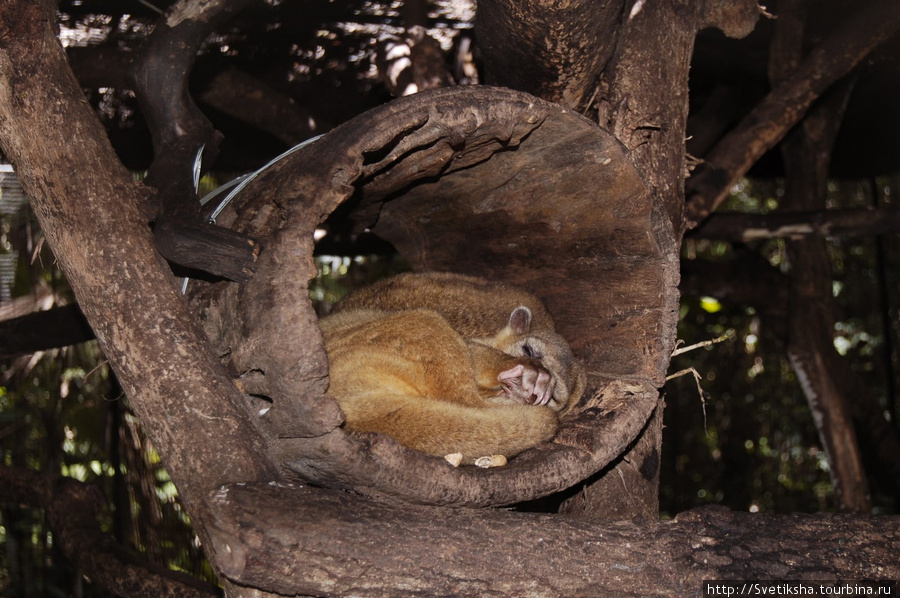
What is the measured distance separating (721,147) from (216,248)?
303 centimetres

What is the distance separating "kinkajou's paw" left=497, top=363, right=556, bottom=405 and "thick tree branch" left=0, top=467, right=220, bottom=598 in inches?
55.4

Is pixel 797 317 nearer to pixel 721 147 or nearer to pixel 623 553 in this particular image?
pixel 721 147

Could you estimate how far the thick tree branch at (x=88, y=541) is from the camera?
320 cm

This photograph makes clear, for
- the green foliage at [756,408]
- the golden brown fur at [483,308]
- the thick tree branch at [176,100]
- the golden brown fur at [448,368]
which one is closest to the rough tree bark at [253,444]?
the thick tree branch at [176,100]

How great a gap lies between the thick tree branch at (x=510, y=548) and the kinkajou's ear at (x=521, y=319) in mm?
1184

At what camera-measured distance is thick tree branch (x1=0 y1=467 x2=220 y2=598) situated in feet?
10.5

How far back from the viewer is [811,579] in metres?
1.95

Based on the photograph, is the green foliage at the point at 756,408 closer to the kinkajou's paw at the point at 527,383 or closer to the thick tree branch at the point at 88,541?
the kinkajou's paw at the point at 527,383

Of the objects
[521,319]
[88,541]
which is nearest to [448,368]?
[521,319]

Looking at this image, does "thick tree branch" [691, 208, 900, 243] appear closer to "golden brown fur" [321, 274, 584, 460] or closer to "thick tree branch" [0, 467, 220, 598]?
"golden brown fur" [321, 274, 584, 460]

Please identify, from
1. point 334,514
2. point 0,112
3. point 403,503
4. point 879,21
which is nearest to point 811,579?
point 403,503

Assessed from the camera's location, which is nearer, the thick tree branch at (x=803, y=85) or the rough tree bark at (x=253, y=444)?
the rough tree bark at (x=253, y=444)

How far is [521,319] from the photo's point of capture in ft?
10.2

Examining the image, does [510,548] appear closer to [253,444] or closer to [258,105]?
[253,444]
